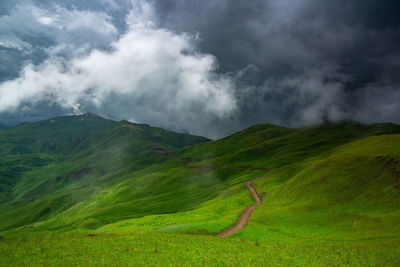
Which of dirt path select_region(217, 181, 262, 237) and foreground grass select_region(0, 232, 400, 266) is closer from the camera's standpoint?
foreground grass select_region(0, 232, 400, 266)

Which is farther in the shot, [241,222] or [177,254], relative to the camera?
[241,222]

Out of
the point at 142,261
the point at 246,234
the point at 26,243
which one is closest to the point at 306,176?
the point at 246,234

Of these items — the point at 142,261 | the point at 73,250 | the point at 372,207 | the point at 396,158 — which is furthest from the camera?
the point at 396,158

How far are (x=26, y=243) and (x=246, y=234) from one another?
36329mm

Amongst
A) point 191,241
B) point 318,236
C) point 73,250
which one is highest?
point 73,250

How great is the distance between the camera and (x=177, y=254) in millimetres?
29844

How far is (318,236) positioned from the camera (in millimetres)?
47062

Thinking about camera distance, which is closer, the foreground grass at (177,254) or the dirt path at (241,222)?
the foreground grass at (177,254)

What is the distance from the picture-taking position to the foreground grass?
2667 centimetres

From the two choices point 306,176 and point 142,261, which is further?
point 306,176

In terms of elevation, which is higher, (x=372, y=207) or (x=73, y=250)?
(x=73, y=250)

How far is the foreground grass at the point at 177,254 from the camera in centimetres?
2667

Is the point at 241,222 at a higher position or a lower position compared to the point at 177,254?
lower

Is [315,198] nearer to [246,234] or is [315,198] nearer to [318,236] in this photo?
[318,236]
